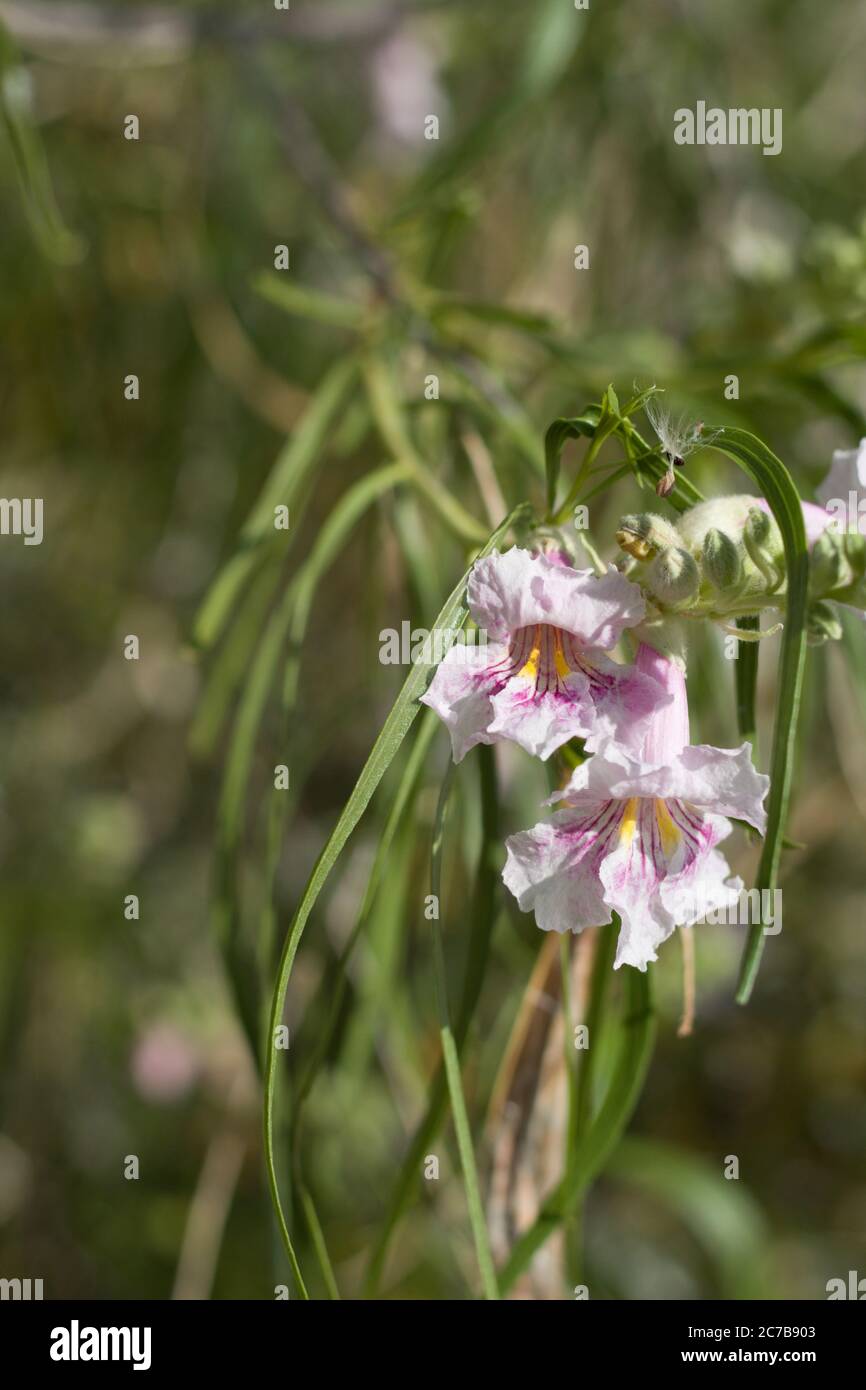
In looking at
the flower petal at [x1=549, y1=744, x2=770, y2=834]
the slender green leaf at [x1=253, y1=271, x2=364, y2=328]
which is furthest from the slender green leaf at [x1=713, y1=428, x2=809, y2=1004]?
the slender green leaf at [x1=253, y1=271, x2=364, y2=328]

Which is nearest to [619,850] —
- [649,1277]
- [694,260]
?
[694,260]

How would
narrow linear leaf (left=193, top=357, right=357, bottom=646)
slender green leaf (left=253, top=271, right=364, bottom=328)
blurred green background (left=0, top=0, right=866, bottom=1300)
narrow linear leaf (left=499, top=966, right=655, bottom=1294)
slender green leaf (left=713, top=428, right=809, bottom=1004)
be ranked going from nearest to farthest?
slender green leaf (left=713, top=428, right=809, bottom=1004) → narrow linear leaf (left=499, top=966, right=655, bottom=1294) → narrow linear leaf (left=193, top=357, right=357, bottom=646) → slender green leaf (left=253, top=271, right=364, bottom=328) → blurred green background (left=0, top=0, right=866, bottom=1300)

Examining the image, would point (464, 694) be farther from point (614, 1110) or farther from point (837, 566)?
point (614, 1110)

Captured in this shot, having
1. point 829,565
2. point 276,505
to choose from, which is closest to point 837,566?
point 829,565

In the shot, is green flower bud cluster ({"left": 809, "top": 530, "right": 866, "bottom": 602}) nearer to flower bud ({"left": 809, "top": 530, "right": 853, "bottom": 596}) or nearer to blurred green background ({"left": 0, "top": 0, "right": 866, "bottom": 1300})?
flower bud ({"left": 809, "top": 530, "right": 853, "bottom": 596})

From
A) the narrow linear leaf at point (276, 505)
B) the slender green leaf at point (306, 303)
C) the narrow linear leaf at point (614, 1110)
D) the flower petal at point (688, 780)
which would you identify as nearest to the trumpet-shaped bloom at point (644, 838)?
the flower petal at point (688, 780)
